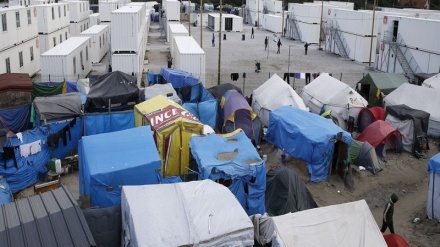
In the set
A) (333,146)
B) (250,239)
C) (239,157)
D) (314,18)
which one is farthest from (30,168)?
(314,18)

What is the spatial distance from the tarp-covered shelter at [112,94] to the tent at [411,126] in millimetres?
10495

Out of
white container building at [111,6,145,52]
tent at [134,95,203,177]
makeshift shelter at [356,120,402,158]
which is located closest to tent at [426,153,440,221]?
makeshift shelter at [356,120,402,158]

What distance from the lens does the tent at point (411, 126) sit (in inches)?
675

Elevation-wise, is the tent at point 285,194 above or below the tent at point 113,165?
below

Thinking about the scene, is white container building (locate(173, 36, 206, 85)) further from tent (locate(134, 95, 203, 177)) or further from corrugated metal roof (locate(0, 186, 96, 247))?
corrugated metal roof (locate(0, 186, 96, 247))

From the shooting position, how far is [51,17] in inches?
1292

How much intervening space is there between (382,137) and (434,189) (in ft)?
15.1

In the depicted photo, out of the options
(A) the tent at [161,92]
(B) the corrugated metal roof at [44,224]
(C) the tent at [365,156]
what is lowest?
(C) the tent at [365,156]

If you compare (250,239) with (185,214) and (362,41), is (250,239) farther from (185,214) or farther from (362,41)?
(362,41)

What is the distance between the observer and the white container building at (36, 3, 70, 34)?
31.4 metres

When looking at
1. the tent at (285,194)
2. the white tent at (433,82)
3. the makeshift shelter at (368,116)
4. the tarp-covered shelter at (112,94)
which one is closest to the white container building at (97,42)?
the tarp-covered shelter at (112,94)

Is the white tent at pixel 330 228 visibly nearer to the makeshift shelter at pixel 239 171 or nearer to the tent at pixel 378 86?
the makeshift shelter at pixel 239 171

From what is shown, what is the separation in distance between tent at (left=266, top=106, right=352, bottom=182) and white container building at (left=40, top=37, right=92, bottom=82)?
11.9 m

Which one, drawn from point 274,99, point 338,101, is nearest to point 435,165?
point 338,101
